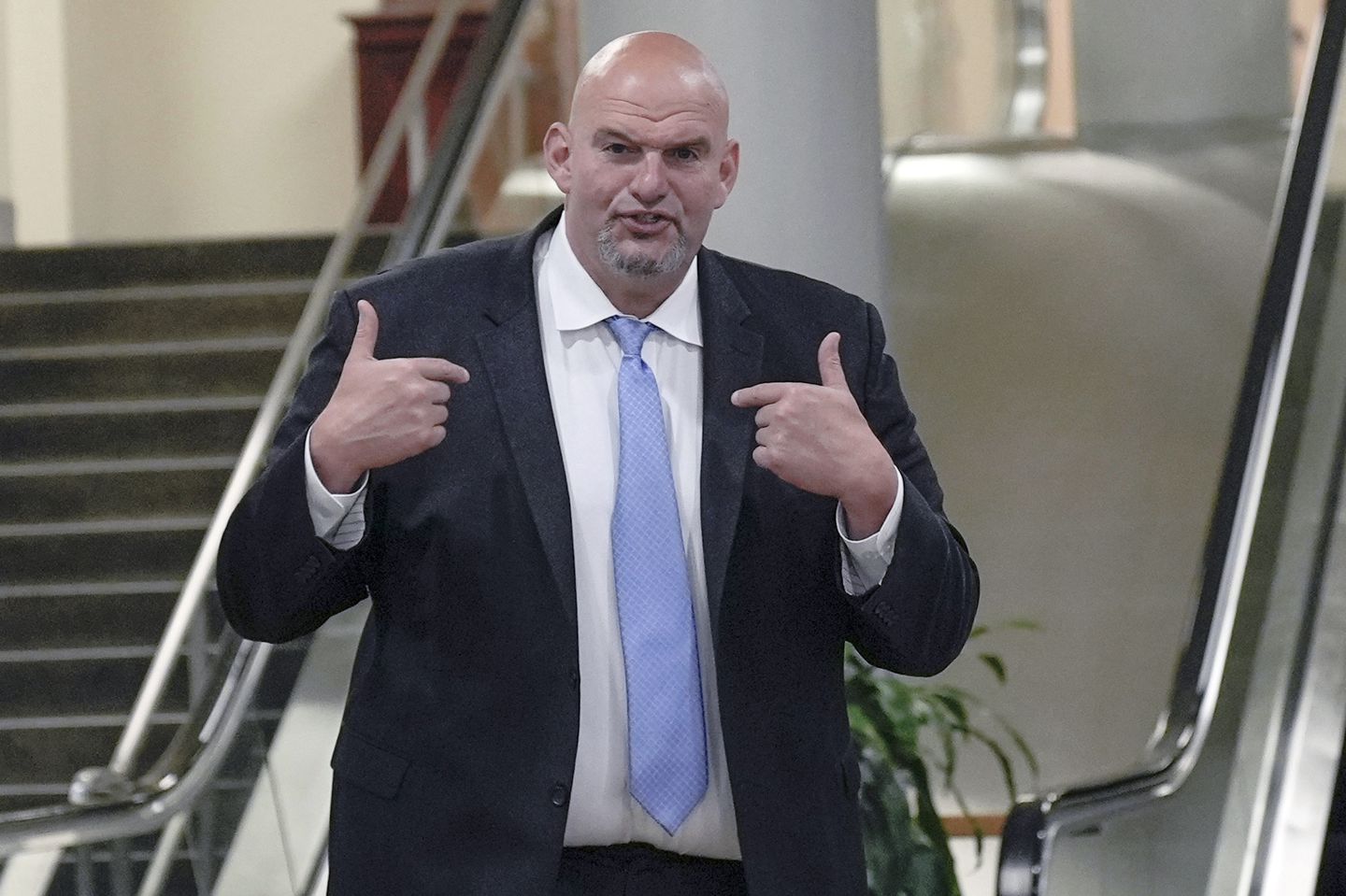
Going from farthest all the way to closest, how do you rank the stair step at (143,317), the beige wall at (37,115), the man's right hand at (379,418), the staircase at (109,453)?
the beige wall at (37,115) → the stair step at (143,317) → the staircase at (109,453) → the man's right hand at (379,418)

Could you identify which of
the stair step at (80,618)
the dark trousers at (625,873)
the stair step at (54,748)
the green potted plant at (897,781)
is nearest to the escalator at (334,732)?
the green potted plant at (897,781)

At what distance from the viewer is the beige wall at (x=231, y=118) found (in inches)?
418

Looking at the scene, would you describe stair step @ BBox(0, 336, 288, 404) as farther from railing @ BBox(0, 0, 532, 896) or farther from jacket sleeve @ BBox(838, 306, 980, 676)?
jacket sleeve @ BBox(838, 306, 980, 676)

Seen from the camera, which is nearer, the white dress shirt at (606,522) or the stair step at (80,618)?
the white dress shirt at (606,522)

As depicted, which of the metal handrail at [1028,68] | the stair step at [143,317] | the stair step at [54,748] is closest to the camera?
the stair step at [54,748]

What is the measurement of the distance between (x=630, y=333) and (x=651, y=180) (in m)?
0.19

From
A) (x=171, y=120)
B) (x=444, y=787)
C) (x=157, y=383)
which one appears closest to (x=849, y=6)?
(x=444, y=787)

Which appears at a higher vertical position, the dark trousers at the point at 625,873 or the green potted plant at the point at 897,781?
the dark trousers at the point at 625,873

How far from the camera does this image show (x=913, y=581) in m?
2.09

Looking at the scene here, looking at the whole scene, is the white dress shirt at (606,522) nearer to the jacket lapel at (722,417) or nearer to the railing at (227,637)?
the jacket lapel at (722,417)

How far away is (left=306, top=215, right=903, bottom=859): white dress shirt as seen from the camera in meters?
2.10

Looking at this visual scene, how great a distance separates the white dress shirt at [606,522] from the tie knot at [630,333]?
1 centimetres

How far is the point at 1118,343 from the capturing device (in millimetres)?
7688

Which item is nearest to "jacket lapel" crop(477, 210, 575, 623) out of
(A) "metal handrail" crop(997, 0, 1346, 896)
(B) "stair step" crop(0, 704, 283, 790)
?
(A) "metal handrail" crop(997, 0, 1346, 896)
